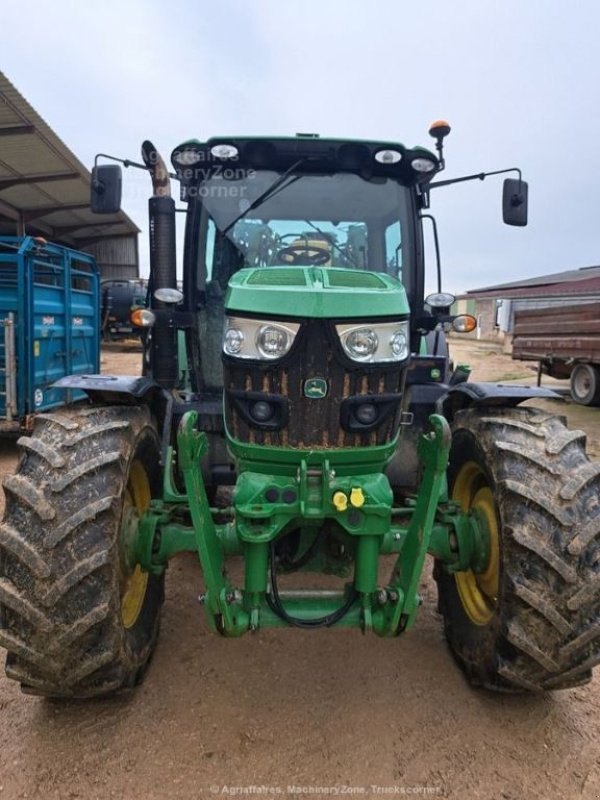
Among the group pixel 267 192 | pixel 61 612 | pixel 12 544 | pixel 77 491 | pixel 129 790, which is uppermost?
pixel 267 192

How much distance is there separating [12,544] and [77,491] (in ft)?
0.91

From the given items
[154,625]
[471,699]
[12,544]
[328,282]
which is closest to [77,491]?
[12,544]

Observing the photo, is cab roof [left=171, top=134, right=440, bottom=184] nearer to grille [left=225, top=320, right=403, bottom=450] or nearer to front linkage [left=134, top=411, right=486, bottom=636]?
grille [left=225, top=320, right=403, bottom=450]

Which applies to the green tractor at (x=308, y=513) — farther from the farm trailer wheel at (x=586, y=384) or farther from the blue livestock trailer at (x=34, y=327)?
the farm trailer wheel at (x=586, y=384)

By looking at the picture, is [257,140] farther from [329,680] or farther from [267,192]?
[329,680]

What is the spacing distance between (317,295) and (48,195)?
1541 centimetres

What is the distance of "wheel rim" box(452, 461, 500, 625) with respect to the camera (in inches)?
97.3

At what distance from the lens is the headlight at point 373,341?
2135 millimetres

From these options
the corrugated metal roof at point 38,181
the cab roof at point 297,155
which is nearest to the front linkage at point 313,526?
the cab roof at point 297,155

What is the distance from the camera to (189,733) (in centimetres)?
228

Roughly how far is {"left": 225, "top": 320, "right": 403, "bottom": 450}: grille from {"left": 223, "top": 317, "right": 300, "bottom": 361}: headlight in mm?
33

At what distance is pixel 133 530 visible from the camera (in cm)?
249

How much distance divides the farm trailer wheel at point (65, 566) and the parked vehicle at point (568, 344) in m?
10.0

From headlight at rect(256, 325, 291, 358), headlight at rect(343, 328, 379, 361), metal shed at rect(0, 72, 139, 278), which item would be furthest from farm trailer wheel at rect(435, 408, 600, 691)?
metal shed at rect(0, 72, 139, 278)
